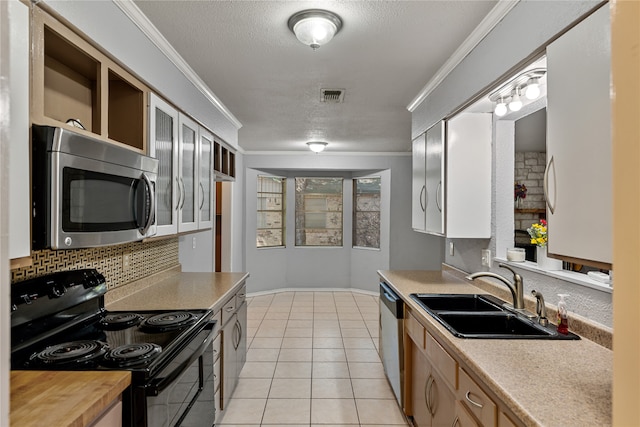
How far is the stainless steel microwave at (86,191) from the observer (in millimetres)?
1268

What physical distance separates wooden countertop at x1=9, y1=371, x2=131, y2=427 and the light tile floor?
1.47 meters

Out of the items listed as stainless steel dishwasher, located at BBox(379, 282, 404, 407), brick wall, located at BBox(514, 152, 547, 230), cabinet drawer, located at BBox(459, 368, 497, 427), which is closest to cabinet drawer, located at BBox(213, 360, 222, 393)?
stainless steel dishwasher, located at BBox(379, 282, 404, 407)

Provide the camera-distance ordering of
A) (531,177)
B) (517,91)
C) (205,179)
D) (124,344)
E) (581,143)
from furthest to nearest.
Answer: (531,177) < (205,179) < (517,91) < (124,344) < (581,143)

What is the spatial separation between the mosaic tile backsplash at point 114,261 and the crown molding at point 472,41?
242cm

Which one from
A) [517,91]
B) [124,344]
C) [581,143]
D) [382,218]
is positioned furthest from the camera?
[382,218]

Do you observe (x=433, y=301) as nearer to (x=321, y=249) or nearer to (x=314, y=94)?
(x=314, y=94)

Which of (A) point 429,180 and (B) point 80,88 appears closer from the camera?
(B) point 80,88

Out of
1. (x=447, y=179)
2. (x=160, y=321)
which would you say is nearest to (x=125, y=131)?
(x=160, y=321)

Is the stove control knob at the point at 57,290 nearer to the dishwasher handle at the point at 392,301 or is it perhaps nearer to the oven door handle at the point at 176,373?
the oven door handle at the point at 176,373

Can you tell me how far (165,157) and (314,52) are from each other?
117cm

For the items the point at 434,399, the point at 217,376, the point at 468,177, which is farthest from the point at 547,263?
the point at 217,376

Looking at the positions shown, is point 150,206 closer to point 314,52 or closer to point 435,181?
point 314,52

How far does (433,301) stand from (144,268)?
2.08 metres

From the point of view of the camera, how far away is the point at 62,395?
1136 millimetres
